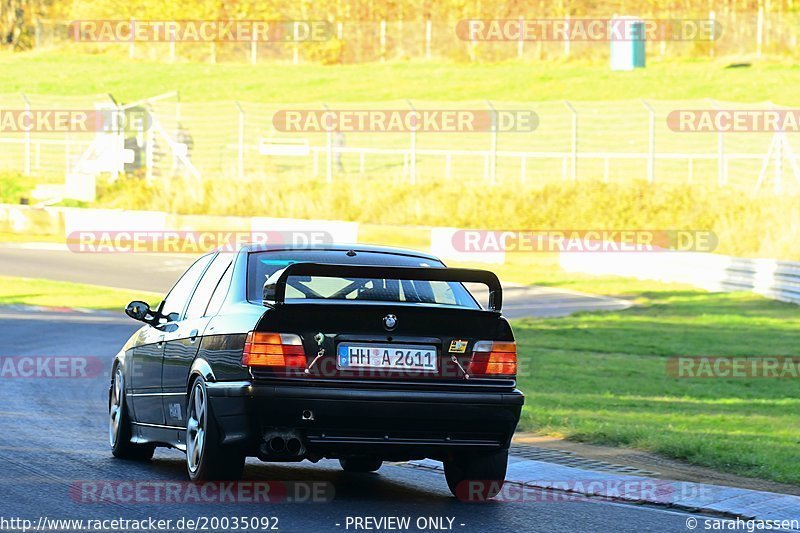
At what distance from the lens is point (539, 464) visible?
34.0 feet

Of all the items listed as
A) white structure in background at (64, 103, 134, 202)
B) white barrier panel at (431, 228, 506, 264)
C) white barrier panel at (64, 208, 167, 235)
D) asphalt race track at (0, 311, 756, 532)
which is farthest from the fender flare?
white structure in background at (64, 103, 134, 202)

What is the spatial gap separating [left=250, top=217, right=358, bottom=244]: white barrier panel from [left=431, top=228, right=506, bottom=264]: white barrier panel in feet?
6.40

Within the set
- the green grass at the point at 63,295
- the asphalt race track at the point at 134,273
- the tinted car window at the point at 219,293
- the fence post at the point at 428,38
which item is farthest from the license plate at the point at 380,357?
the fence post at the point at 428,38

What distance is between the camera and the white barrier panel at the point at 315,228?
105 feet

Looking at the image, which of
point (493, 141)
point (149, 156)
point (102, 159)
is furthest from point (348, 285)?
point (102, 159)

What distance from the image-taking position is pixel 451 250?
102 ft

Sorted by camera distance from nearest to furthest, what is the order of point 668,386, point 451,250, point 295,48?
point 668,386
point 451,250
point 295,48

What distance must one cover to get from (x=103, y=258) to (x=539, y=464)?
21.7 metres

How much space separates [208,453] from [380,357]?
1174mm

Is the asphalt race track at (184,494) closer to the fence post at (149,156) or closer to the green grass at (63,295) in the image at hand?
the green grass at (63,295)

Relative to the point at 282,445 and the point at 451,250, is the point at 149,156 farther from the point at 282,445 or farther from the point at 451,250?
the point at 282,445

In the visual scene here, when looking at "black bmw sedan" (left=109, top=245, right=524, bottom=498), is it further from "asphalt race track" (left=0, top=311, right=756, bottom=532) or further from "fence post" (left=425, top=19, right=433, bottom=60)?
"fence post" (left=425, top=19, right=433, bottom=60)

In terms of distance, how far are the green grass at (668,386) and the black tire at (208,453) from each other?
373 cm

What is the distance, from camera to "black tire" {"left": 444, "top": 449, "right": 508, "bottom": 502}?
29.1ft
